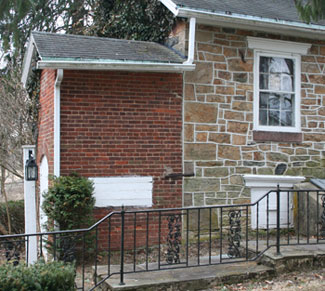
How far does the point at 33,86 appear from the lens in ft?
32.4

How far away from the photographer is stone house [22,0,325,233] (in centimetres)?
779

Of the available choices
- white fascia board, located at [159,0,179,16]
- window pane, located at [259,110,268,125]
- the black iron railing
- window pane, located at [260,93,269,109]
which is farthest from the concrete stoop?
white fascia board, located at [159,0,179,16]

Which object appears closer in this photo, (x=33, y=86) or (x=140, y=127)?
(x=140, y=127)

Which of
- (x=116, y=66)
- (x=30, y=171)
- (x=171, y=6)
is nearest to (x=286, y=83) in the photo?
(x=171, y=6)

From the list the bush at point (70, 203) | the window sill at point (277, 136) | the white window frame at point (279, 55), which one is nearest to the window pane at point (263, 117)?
the white window frame at point (279, 55)

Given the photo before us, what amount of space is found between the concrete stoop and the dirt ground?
73mm

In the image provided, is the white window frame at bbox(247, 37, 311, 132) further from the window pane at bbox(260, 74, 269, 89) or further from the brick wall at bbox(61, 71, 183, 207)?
the brick wall at bbox(61, 71, 183, 207)

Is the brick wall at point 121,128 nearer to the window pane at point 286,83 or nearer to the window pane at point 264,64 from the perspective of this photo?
the window pane at point 264,64

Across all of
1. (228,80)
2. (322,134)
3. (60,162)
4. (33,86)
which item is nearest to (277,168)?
(322,134)

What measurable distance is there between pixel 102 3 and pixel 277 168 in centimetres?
574

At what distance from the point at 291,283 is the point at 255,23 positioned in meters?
4.55

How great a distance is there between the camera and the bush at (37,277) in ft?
14.3

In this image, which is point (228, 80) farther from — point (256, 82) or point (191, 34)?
point (191, 34)

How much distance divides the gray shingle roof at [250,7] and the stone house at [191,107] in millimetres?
39
